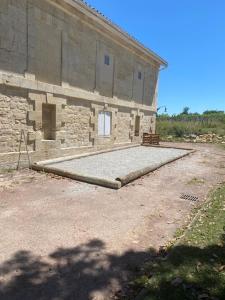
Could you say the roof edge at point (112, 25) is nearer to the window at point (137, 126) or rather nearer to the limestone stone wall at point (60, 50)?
the limestone stone wall at point (60, 50)

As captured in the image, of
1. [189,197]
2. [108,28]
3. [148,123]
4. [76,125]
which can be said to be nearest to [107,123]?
[76,125]

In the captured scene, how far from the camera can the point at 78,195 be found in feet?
22.7

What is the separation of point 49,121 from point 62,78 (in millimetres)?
1974

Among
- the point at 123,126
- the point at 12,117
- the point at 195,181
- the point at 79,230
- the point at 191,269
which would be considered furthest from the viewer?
the point at 123,126

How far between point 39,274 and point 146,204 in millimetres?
3479

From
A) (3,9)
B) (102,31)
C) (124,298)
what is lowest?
(124,298)

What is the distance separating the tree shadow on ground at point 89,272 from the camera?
307 cm

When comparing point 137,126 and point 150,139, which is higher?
point 137,126

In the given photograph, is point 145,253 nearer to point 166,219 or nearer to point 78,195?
point 166,219

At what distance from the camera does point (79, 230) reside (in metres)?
4.85

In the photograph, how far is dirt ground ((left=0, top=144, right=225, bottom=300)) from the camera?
3.31 metres

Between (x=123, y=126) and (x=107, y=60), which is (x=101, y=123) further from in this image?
(x=107, y=60)

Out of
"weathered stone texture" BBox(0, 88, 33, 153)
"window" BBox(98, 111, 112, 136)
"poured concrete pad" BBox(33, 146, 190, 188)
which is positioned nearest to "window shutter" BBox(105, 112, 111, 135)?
"window" BBox(98, 111, 112, 136)

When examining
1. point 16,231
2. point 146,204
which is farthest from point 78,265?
point 146,204
